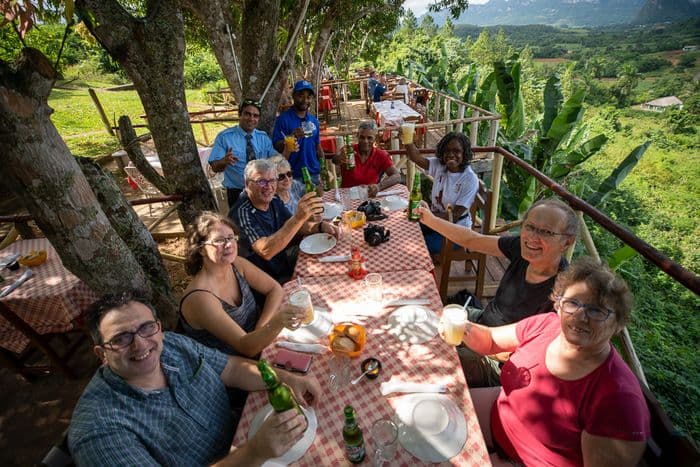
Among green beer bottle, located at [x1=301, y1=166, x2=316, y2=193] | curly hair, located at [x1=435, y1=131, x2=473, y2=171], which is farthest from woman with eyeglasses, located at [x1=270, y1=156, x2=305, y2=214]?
curly hair, located at [x1=435, y1=131, x2=473, y2=171]

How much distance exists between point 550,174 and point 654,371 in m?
5.64

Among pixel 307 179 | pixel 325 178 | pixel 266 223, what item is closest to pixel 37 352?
pixel 266 223

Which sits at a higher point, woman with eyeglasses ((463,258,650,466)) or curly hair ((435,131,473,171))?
curly hair ((435,131,473,171))

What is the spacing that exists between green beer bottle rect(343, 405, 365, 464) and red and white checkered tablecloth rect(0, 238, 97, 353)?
3040 mm

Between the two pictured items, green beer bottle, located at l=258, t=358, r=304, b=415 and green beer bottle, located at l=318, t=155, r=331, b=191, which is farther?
green beer bottle, located at l=318, t=155, r=331, b=191

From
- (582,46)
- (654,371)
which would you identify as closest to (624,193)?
(654,371)

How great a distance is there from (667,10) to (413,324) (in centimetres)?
22963

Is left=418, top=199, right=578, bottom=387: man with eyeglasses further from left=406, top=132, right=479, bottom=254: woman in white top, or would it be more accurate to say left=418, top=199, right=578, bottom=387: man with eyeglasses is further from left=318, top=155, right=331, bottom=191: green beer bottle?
left=318, top=155, right=331, bottom=191: green beer bottle

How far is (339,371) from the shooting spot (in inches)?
70.4

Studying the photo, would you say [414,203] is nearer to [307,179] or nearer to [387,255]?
[387,255]

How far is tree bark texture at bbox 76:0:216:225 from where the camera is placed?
2877mm

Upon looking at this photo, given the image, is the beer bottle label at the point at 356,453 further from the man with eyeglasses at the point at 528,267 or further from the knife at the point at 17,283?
the knife at the point at 17,283

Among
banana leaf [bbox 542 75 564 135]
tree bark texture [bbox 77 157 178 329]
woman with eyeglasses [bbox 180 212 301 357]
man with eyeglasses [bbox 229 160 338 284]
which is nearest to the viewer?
woman with eyeglasses [bbox 180 212 301 357]

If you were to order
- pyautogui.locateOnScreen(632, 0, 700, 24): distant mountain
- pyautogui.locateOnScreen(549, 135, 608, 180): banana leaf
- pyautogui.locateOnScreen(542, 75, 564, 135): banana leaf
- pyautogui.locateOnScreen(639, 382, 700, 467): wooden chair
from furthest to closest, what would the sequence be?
1. pyautogui.locateOnScreen(632, 0, 700, 24): distant mountain
2. pyautogui.locateOnScreen(542, 75, 564, 135): banana leaf
3. pyautogui.locateOnScreen(549, 135, 608, 180): banana leaf
4. pyautogui.locateOnScreen(639, 382, 700, 467): wooden chair
